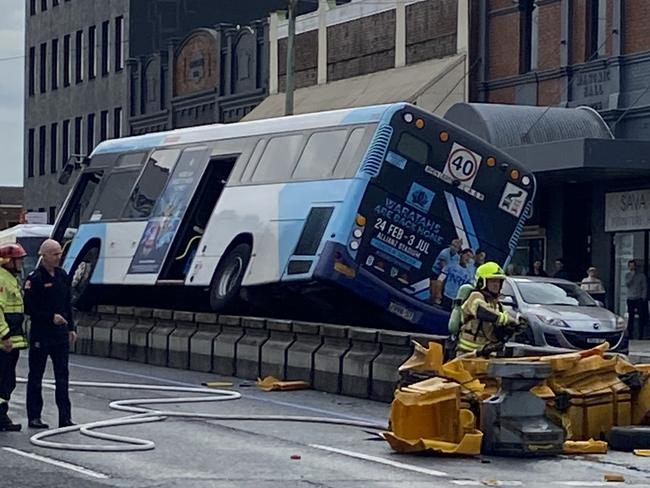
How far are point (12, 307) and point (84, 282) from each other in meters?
13.9

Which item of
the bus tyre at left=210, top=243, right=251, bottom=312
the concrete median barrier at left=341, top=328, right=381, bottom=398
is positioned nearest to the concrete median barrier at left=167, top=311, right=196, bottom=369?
the bus tyre at left=210, top=243, right=251, bottom=312

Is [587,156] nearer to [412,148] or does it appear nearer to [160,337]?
[412,148]

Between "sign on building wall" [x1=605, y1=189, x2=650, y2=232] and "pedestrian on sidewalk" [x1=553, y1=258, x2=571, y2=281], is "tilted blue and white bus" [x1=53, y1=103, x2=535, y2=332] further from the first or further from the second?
"sign on building wall" [x1=605, y1=189, x2=650, y2=232]

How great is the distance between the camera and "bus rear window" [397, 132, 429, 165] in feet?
71.5

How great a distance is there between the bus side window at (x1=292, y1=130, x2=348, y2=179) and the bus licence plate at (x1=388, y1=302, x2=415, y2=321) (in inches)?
83.3

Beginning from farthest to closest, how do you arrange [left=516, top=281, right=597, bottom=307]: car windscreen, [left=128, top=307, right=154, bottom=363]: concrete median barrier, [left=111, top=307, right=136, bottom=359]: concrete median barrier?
1. [left=111, top=307, right=136, bottom=359]: concrete median barrier
2. [left=516, top=281, right=597, bottom=307]: car windscreen
3. [left=128, top=307, right=154, bottom=363]: concrete median barrier

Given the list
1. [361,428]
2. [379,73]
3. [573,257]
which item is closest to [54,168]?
[379,73]

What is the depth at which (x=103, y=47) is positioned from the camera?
63.8m

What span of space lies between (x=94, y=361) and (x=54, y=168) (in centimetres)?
4510

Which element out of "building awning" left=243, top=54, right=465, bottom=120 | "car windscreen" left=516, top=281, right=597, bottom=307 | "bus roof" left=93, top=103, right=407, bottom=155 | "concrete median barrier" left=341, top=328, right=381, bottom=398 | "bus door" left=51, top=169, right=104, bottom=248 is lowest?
"concrete median barrier" left=341, top=328, right=381, bottom=398

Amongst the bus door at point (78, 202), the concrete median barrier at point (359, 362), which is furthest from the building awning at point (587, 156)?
the concrete median barrier at point (359, 362)

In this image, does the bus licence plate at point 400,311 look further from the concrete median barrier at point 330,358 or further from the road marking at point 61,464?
the road marking at point 61,464

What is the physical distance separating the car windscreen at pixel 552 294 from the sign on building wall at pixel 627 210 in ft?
26.9

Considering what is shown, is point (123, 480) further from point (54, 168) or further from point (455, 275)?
point (54, 168)
